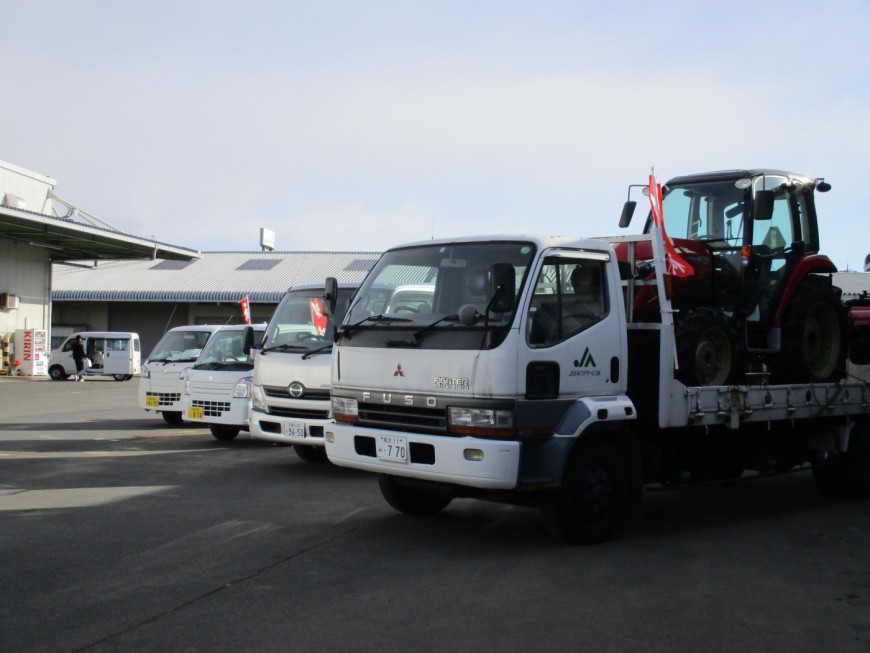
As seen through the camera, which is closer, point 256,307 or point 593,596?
point 593,596

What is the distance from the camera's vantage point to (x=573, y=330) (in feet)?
23.1

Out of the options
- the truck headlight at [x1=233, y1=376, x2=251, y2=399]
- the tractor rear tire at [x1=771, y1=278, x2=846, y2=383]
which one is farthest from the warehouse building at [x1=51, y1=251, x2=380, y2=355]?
the tractor rear tire at [x1=771, y1=278, x2=846, y2=383]

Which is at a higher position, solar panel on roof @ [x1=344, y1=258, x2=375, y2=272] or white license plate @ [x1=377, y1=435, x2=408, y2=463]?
solar panel on roof @ [x1=344, y1=258, x2=375, y2=272]

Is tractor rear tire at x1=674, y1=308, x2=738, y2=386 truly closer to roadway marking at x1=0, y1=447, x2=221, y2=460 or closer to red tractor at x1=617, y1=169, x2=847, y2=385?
red tractor at x1=617, y1=169, x2=847, y2=385

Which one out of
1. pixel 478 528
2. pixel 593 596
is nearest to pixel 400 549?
pixel 478 528

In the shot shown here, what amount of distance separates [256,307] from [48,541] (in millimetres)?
41497

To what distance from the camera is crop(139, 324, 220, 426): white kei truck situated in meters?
15.8

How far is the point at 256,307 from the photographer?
48094mm

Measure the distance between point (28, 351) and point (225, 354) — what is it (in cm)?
2600

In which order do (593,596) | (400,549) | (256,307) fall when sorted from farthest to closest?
(256,307), (400,549), (593,596)

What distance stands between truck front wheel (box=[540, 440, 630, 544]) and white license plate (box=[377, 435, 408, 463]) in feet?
3.66

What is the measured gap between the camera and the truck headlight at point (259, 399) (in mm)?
11188

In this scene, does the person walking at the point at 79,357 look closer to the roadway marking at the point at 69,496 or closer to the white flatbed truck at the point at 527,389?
the roadway marking at the point at 69,496

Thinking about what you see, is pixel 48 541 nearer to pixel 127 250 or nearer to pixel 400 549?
pixel 400 549
